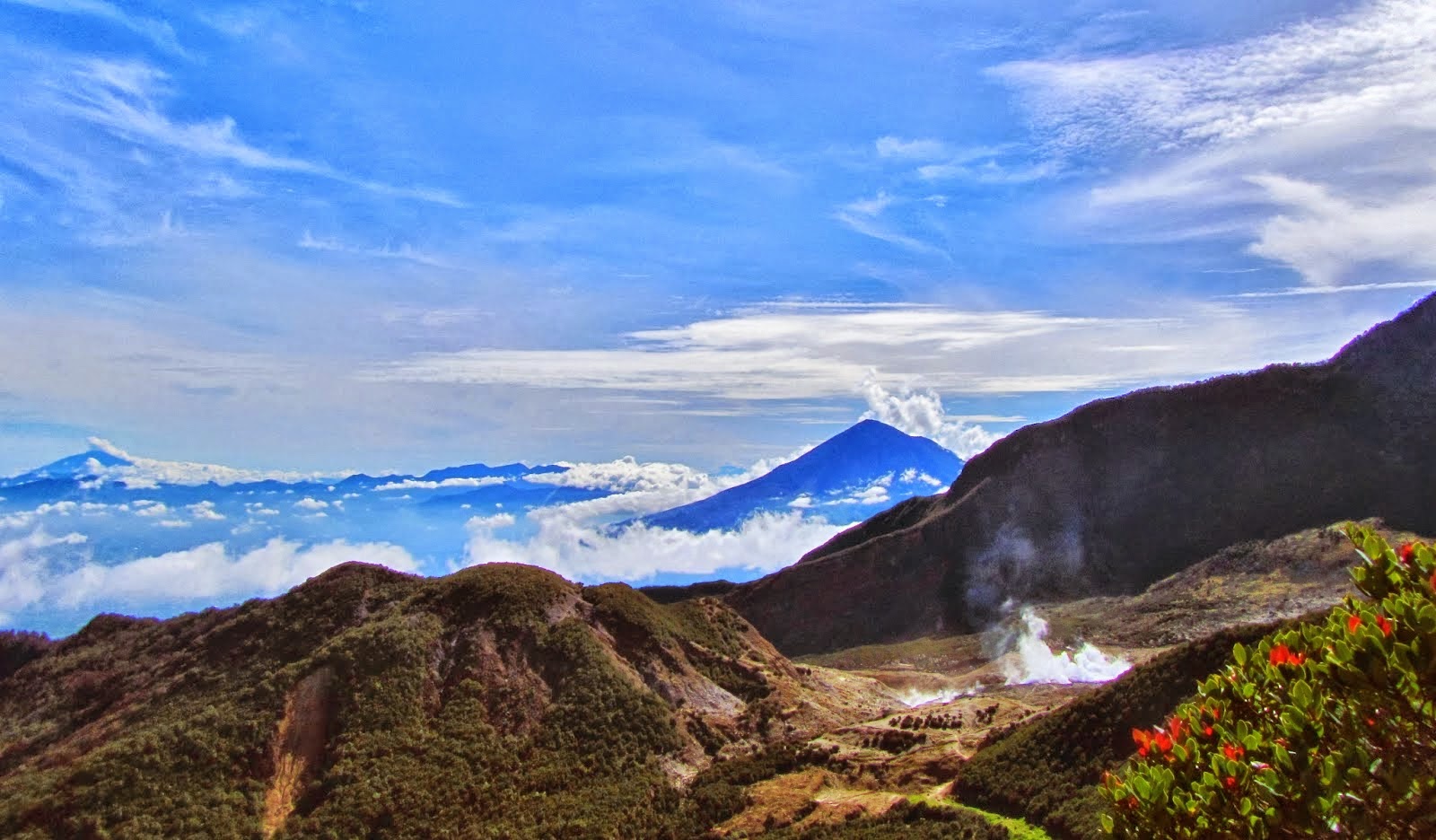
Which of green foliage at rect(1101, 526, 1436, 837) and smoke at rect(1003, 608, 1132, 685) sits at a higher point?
green foliage at rect(1101, 526, 1436, 837)

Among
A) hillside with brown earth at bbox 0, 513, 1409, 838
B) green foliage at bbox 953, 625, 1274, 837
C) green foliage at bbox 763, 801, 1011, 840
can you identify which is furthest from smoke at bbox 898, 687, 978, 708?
green foliage at bbox 763, 801, 1011, 840

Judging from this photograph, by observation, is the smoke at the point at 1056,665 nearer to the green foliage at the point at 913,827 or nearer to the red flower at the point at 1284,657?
the green foliage at the point at 913,827

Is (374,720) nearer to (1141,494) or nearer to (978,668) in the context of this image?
(978,668)

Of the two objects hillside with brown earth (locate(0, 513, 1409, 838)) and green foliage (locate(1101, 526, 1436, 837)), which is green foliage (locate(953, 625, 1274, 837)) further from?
green foliage (locate(1101, 526, 1436, 837))

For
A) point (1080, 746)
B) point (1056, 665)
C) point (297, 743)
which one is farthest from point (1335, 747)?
point (1056, 665)

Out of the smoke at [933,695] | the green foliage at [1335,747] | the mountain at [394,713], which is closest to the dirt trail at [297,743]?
the mountain at [394,713]

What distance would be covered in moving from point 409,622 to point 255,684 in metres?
7.49

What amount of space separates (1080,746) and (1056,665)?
42812 mm

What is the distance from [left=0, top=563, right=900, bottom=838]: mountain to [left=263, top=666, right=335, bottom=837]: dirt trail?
91 mm

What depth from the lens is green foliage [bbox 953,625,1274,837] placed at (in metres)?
30.1

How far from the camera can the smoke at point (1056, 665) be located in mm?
66475

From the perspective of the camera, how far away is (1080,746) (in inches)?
1291

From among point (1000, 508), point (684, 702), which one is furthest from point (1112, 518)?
point (684, 702)

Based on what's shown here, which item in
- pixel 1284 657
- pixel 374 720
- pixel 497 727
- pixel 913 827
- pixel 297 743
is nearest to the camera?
pixel 1284 657
